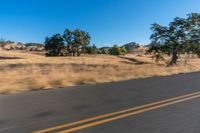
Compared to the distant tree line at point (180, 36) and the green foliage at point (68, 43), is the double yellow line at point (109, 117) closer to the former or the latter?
the distant tree line at point (180, 36)

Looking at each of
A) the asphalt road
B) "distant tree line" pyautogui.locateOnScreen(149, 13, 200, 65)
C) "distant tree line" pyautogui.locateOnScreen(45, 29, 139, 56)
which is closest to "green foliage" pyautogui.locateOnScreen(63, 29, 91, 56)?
"distant tree line" pyautogui.locateOnScreen(45, 29, 139, 56)

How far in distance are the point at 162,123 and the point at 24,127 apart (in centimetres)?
266

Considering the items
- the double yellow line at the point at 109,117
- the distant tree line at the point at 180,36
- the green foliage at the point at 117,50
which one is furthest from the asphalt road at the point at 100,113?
the green foliage at the point at 117,50

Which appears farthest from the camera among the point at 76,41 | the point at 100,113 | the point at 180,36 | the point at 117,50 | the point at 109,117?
the point at 117,50

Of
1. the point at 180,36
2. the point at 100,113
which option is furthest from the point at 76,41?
the point at 100,113

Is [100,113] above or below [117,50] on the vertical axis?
above

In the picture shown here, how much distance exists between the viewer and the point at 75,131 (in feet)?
16.8

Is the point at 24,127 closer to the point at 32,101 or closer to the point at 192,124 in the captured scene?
the point at 32,101

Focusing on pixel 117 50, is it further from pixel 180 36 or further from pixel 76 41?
pixel 180 36

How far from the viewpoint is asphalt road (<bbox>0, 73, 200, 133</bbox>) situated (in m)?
5.38

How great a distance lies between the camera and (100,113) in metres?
6.58

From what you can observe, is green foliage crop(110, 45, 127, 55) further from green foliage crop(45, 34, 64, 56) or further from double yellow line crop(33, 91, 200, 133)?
double yellow line crop(33, 91, 200, 133)

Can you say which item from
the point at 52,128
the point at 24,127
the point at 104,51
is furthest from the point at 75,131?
the point at 104,51

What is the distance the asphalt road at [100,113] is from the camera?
5.38 m
